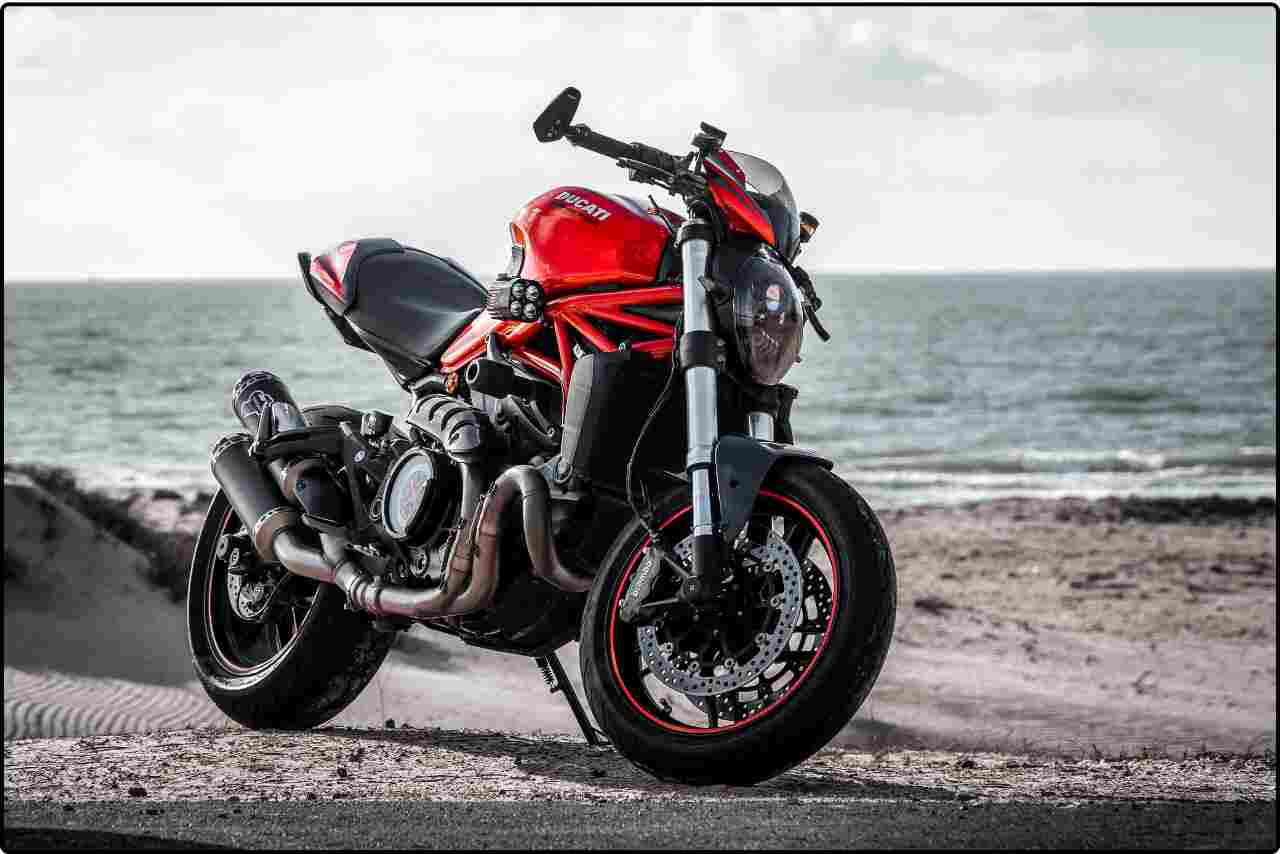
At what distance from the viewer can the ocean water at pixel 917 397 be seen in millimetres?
37531

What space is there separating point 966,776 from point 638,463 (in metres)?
2.24

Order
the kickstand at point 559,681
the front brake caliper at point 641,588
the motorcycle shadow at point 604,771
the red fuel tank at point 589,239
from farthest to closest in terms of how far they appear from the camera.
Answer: the kickstand at point 559,681
the motorcycle shadow at point 604,771
the red fuel tank at point 589,239
the front brake caliper at point 641,588

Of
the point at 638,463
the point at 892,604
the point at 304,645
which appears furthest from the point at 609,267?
the point at 304,645

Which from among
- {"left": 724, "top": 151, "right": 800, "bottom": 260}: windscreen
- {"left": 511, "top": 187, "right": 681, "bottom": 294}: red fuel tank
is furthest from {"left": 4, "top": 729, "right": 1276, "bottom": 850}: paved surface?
{"left": 724, "top": 151, "right": 800, "bottom": 260}: windscreen

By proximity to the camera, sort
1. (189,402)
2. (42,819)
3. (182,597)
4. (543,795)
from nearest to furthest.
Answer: (42,819), (543,795), (182,597), (189,402)

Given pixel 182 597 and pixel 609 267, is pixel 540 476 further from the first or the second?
pixel 182 597

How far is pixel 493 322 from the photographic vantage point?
233 inches

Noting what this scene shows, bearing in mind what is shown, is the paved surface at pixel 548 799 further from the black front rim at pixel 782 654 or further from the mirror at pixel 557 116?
the mirror at pixel 557 116

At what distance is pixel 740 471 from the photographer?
484 centimetres

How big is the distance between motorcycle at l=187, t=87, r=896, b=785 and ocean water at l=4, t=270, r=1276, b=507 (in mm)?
21515

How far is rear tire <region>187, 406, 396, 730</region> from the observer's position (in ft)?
21.5

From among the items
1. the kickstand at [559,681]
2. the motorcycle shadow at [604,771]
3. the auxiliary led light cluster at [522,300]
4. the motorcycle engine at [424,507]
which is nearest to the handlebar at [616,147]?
the auxiliary led light cluster at [522,300]

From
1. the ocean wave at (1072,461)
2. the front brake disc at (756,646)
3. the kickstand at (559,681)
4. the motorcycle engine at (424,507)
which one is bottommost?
the kickstand at (559,681)

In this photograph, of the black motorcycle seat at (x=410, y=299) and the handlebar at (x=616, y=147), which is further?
the black motorcycle seat at (x=410, y=299)
